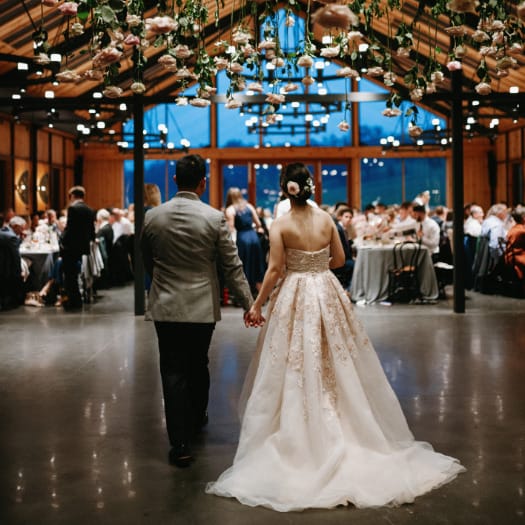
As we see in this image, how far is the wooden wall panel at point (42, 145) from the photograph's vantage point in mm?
17281

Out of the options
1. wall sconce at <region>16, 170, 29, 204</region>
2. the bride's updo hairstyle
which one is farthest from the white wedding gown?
wall sconce at <region>16, 170, 29, 204</region>

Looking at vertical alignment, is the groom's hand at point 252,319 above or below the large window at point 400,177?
below

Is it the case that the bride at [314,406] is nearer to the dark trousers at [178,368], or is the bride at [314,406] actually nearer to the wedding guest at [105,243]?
the dark trousers at [178,368]

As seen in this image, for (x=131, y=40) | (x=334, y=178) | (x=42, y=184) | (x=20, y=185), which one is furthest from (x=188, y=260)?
(x=334, y=178)

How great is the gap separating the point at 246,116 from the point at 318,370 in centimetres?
1797

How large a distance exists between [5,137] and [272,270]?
13.3 meters

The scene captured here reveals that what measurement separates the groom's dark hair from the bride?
0.41 meters

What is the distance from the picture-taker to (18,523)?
2.74 m

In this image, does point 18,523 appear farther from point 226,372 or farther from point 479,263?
point 479,263

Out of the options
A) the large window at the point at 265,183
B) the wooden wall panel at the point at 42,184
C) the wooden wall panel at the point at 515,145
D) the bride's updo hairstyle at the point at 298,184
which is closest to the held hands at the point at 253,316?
the bride's updo hairstyle at the point at 298,184

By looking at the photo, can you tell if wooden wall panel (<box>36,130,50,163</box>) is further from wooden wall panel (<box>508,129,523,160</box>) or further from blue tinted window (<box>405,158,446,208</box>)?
wooden wall panel (<box>508,129,523,160</box>)

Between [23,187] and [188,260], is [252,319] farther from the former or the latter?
[23,187]

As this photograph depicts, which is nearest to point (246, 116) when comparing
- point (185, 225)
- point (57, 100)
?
point (57, 100)

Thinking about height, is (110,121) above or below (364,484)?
above
